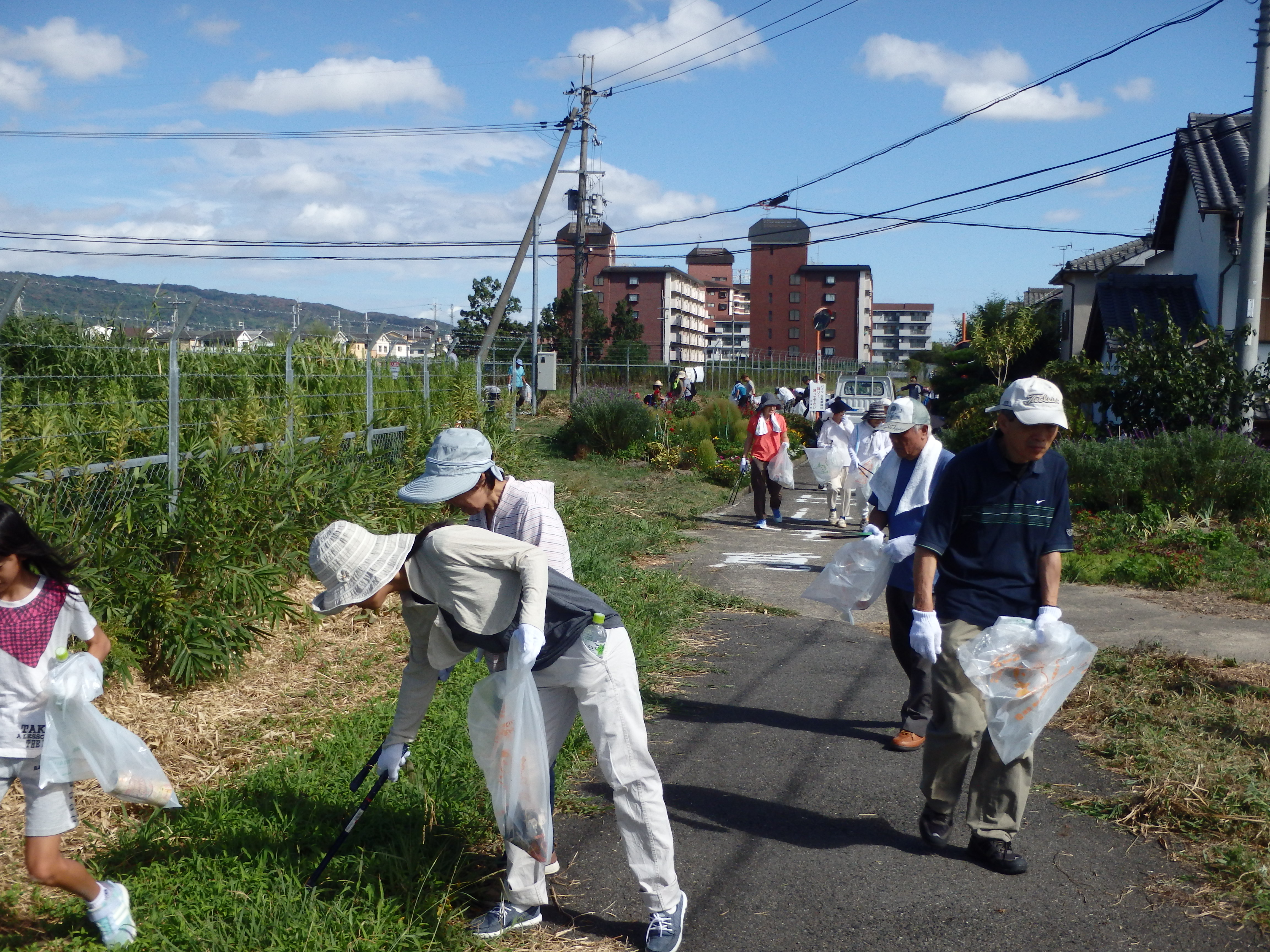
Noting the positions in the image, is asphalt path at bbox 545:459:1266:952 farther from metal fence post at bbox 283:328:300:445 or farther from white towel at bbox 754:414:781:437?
white towel at bbox 754:414:781:437

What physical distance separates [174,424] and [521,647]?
432 cm

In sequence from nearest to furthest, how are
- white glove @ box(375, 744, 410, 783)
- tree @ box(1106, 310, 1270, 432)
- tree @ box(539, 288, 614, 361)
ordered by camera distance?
1. white glove @ box(375, 744, 410, 783)
2. tree @ box(1106, 310, 1270, 432)
3. tree @ box(539, 288, 614, 361)

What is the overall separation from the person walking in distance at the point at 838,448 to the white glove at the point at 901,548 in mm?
7760

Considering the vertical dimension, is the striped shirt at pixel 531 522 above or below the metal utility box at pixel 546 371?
below

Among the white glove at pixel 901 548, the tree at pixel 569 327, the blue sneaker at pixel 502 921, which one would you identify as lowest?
the blue sneaker at pixel 502 921

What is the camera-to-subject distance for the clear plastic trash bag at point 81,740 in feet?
9.96

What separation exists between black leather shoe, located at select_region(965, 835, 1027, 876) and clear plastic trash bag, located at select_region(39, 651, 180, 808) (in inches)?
114

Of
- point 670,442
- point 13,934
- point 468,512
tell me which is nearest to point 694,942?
point 468,512

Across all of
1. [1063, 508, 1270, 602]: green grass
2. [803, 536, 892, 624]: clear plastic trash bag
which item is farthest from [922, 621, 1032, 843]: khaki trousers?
[1063, 508, 1270, 602]: green grass

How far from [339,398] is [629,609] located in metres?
3.97

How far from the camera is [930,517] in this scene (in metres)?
4.05

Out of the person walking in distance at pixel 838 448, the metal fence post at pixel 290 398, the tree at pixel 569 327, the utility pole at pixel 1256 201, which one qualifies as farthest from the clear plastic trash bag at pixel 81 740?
the tree at pixel 569 327

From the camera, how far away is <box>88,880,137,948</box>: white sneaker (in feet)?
10.4

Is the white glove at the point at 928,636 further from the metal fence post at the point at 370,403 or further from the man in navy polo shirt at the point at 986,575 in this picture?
A: the metal fence post at the point at 370,403
